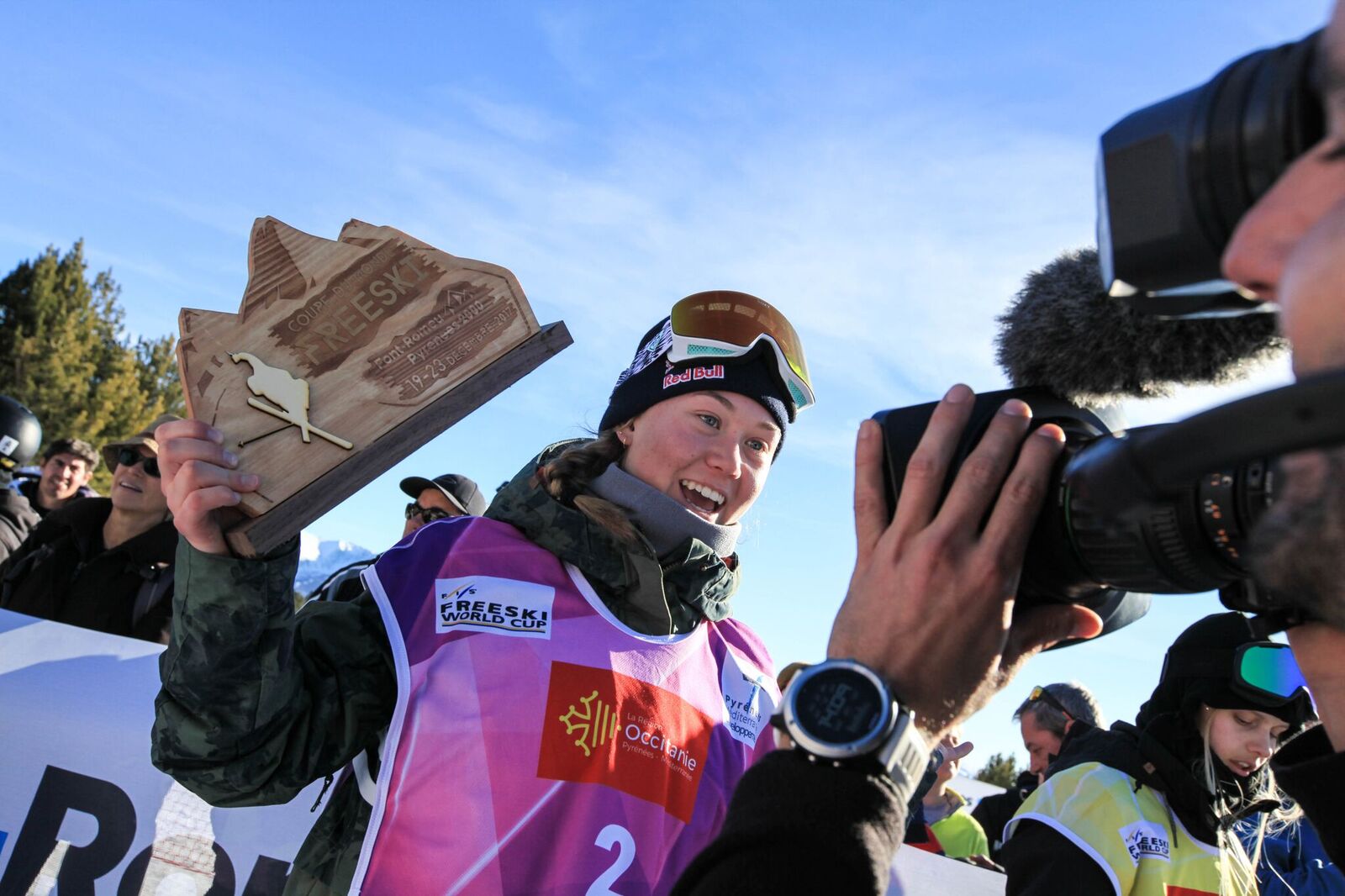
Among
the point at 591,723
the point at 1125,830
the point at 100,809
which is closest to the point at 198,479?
the point at 591,723

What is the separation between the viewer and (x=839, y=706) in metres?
1.13

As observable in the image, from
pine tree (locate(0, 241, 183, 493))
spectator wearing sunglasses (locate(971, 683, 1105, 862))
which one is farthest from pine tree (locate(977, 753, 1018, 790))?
pine tree (locate(0, 241, 183, 493))

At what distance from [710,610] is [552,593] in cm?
43

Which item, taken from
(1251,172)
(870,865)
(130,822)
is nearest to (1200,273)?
(1251,172)

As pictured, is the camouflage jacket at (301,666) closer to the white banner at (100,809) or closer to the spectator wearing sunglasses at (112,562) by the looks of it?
the white banner at (100,809)

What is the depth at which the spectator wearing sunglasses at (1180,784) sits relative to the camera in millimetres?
3178

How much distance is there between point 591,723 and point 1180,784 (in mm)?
2333

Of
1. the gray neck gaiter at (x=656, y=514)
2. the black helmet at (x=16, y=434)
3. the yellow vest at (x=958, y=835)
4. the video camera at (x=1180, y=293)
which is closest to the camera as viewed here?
the video camera at (x=1180, y=293)

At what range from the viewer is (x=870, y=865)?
1.05 m

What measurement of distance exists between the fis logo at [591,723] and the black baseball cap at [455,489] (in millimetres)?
3493

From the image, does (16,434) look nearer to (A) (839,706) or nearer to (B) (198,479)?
(B) (198,479)

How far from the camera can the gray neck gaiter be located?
248cm

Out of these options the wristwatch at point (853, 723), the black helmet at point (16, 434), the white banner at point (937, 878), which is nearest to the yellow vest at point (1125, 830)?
the white banner at point (937, 878)

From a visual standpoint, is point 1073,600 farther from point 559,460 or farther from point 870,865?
point 559,460
